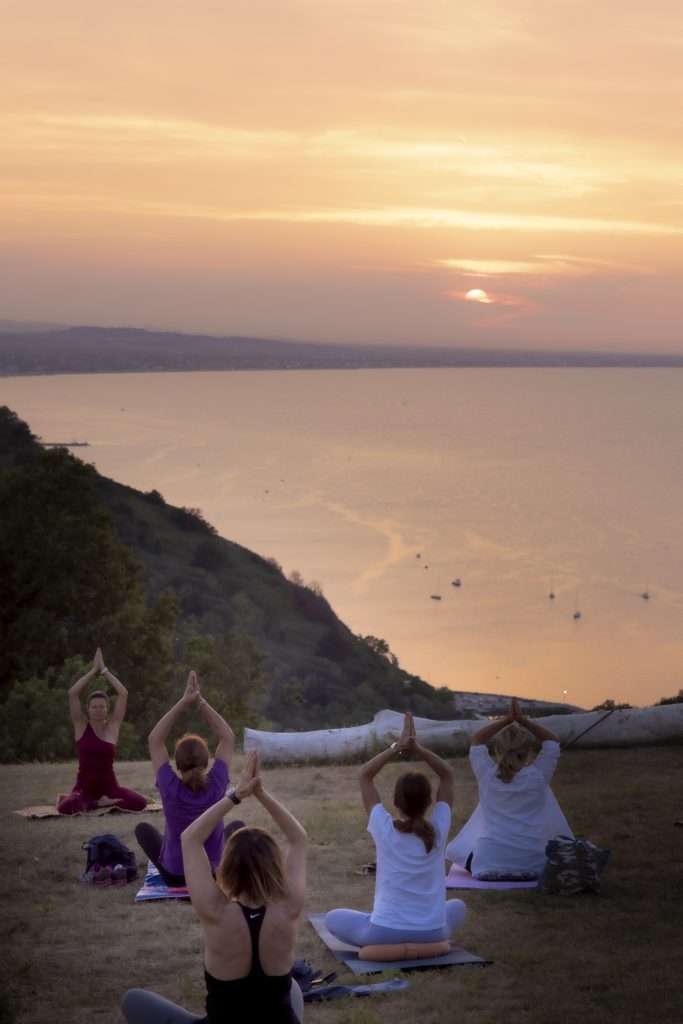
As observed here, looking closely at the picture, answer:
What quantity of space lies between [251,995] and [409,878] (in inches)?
103

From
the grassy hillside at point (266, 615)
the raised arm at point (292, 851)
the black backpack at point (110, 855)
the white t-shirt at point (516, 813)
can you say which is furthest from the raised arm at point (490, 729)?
the grassy hillside at point (266, 615)

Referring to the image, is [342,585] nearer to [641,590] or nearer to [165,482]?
[641,590]

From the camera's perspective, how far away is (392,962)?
7801mm

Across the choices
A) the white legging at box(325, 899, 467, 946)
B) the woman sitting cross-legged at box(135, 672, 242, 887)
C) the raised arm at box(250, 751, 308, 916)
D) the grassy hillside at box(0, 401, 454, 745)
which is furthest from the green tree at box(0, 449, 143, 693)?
the raised arm at box(250, 751, 308, 916)

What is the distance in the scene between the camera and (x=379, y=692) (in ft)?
246

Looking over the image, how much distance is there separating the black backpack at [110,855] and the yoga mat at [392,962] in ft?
7.52

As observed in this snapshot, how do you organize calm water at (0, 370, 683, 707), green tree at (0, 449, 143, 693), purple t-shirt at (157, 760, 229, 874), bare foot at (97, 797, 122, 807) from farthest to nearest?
calm water at (0, 370, 683, 707)
green tree at (0, 449, 143, 693)
bare foot at (97, 797, 122, 807)
purple t-shirt at (157, 760, 229, 874)

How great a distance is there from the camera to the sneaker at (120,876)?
9.83 m

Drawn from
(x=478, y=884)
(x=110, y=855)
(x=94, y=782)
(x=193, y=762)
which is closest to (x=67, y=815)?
(x=94, y=782)

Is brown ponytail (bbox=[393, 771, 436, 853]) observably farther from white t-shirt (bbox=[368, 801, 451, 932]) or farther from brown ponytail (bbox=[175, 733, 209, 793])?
brown ponytail (bbox=[175, 733, 209, 793])

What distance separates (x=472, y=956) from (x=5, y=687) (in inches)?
921

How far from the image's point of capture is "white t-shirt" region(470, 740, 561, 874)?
32.3ft

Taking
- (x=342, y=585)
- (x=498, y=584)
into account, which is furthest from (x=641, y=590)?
(x=342, y=585)

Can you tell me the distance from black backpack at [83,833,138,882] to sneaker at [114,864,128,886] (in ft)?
0.10
